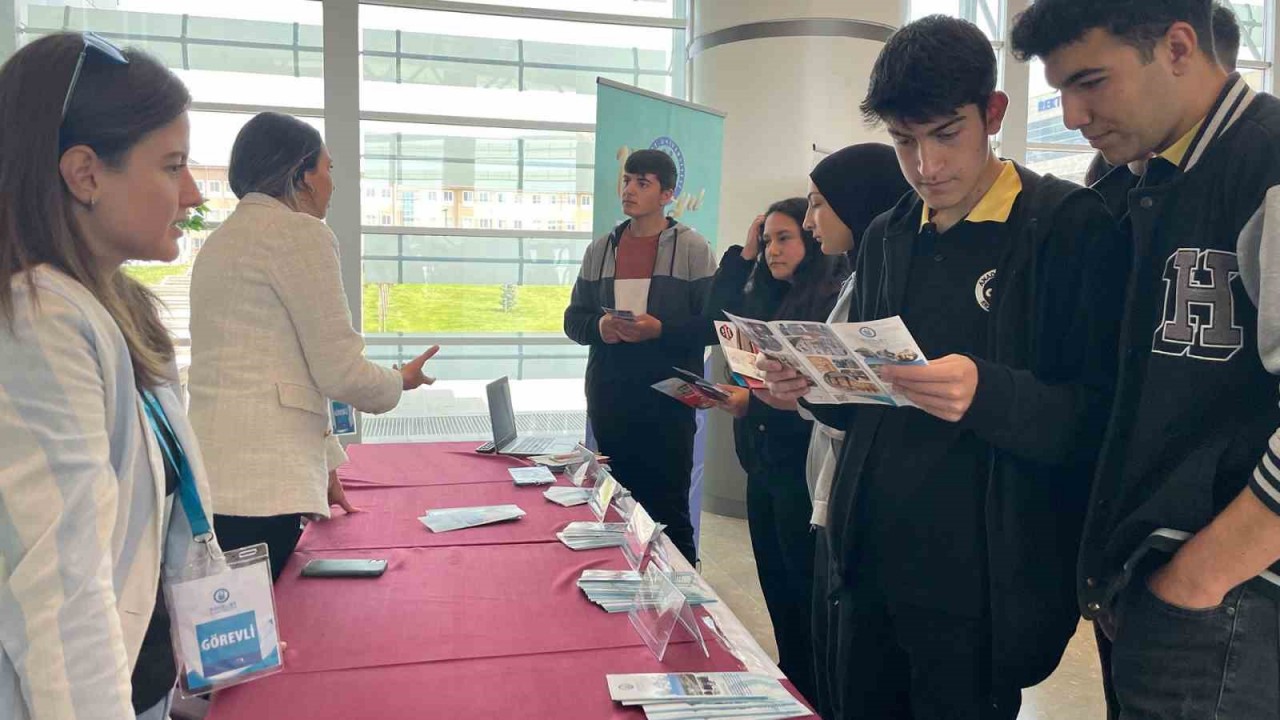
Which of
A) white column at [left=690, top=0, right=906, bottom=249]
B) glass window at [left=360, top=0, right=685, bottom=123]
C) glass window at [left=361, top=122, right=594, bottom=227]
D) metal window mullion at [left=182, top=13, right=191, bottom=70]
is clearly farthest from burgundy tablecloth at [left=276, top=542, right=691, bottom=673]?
metal window mullion at [left=182, top=13, right=191, bottom=70]

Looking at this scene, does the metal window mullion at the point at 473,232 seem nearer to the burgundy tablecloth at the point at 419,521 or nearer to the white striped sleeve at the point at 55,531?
the burgundy tablecloth at the point at 419,521

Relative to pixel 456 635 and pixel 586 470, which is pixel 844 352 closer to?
pixel 456 635

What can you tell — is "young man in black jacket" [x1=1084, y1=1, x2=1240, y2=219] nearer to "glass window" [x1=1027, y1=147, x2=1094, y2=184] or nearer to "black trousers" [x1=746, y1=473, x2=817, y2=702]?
"black trousers" [x1=746, y1=473, x2=817, y2=702]

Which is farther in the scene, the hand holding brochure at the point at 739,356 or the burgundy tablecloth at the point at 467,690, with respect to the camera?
the hand holding brochure at the point at 739,356

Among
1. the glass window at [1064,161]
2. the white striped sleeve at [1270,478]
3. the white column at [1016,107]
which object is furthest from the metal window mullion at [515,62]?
the white striped sleeve at [1270,478]

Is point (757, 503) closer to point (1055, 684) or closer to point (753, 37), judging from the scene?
point (1055, 684)

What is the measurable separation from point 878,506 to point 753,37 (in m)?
4.02

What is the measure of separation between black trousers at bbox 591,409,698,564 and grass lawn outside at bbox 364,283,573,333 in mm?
2781

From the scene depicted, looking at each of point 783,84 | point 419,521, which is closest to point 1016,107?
point 783,84

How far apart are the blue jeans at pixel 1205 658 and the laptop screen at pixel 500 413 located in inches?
83.8

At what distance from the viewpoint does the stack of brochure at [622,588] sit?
57.7 inches

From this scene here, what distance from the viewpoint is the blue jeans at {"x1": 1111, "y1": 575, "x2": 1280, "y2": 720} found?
0.92m

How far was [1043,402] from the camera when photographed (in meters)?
1.12

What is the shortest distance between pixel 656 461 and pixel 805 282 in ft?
3.20
